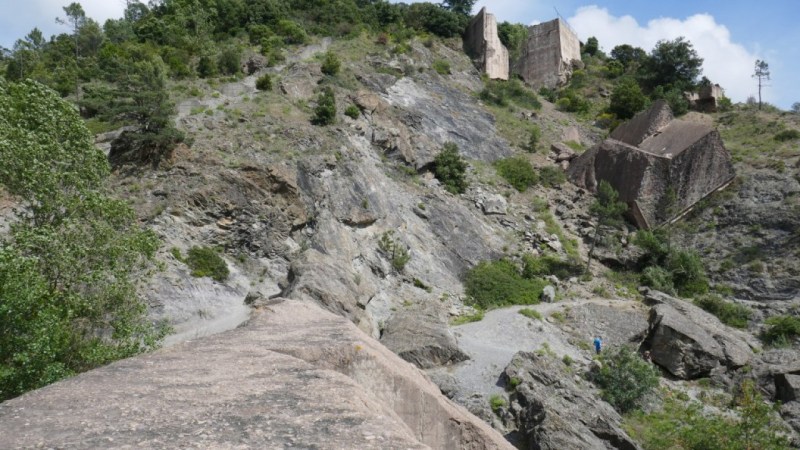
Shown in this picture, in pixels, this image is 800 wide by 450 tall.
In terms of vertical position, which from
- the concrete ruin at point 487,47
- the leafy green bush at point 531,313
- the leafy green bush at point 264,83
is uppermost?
the concrete ruin at point 487,47

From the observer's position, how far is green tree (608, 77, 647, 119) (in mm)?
52406

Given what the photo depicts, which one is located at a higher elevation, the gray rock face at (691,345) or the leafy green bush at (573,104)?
the leafy green bush at (573,104)

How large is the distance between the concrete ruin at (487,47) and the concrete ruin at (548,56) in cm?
296

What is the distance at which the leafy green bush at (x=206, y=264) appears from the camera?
2322 centimetres

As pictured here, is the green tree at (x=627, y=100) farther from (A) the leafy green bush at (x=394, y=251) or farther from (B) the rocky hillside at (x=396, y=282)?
(A) the leafy green bush at (x=394, y=251)

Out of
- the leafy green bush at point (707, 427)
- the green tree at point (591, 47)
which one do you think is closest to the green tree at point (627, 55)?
the green tree at point (591, 47)

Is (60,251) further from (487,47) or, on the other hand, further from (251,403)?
(487,47)

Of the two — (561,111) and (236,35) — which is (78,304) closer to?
(236,35)

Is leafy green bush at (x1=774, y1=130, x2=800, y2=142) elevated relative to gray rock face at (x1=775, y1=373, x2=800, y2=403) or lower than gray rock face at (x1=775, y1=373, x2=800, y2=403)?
elevated

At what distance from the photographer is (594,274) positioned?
112 feet

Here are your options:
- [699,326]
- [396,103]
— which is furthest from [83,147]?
[396,103]

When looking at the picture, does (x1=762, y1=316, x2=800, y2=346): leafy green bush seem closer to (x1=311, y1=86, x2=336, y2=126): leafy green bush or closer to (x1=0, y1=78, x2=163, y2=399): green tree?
(x1=311, y1=86, x2=336, y2=126): leafy green bush

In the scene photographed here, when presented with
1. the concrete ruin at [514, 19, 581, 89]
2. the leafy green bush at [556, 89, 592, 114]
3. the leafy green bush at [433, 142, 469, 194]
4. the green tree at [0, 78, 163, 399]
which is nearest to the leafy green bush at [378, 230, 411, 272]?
the leafy green bush at [433, 142, 469, 194]

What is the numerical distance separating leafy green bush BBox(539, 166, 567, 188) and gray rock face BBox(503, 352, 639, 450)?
21688mm
